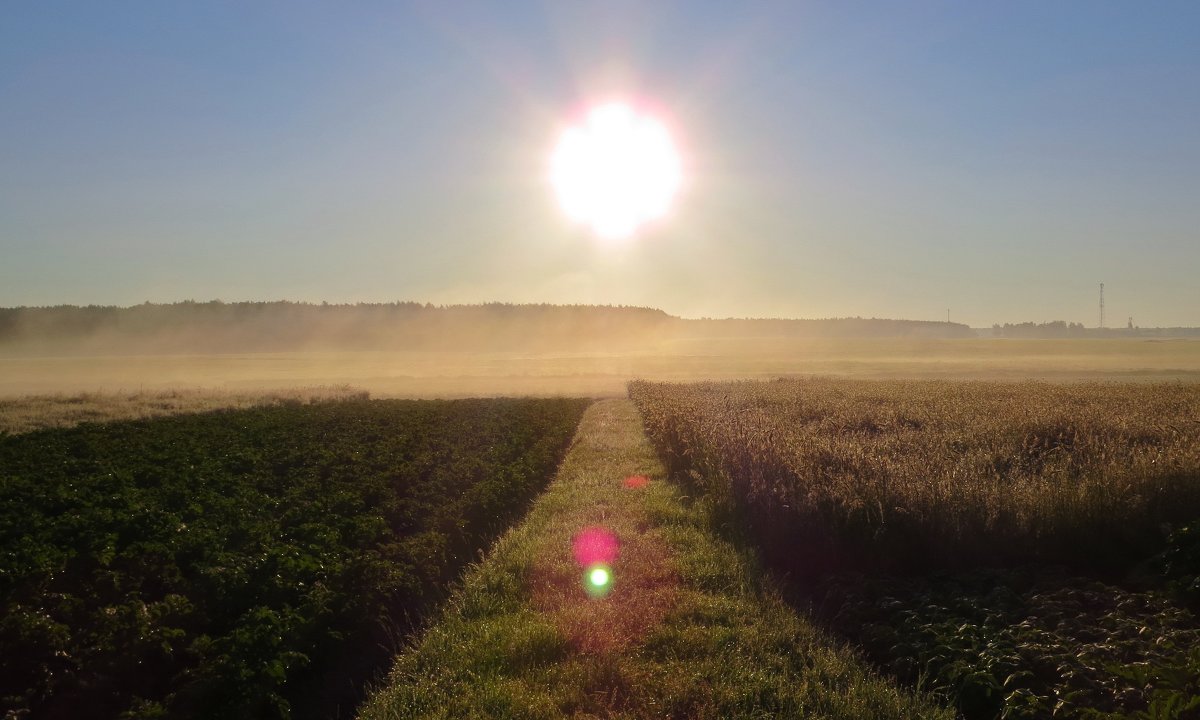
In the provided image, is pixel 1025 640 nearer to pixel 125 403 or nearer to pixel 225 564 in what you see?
pixel 225 564

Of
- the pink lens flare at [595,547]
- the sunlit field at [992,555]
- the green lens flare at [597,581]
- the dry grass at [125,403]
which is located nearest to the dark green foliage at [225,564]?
the pink lens flare at [595,547]

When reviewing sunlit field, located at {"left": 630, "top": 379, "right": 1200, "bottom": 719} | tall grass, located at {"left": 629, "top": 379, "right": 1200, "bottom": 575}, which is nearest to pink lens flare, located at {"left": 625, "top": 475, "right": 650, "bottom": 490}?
tall grass, located at {"left": 629, "top": 379, "right": 1200, "bottom": 575}

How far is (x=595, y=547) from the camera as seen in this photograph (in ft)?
34.7

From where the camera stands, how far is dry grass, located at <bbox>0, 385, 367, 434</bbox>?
3222 cm

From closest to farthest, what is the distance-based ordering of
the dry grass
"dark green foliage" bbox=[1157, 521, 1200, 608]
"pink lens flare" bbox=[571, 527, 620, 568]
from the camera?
1. "dark green foliage" bbox=[1157, 521, 1200, 608]
2. "pink lens flare" bbox=[571, 527, 620, 568]
3. the dry grass

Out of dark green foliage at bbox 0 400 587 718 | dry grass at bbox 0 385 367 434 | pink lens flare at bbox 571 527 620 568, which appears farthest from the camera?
dry grass at bbox 0 385 367 434

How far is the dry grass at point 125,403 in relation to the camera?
3222cm

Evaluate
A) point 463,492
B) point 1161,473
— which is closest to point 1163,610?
point 1161,473

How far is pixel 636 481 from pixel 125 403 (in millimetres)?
33928

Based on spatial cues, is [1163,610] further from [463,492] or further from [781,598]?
[463,492]

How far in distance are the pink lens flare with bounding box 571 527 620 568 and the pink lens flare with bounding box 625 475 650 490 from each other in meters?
4.19

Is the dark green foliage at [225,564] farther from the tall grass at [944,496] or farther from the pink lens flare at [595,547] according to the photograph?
the tall grass at [944,496]

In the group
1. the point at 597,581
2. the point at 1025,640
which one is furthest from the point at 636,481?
the point at 1025,640

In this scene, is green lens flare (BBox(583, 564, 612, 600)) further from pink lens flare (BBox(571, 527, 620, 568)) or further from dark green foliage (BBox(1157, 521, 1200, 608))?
dark green foliage (BBox(1157, 521, 1200, 608))
